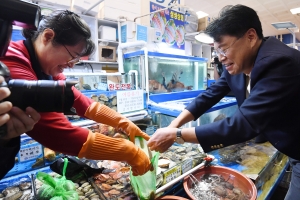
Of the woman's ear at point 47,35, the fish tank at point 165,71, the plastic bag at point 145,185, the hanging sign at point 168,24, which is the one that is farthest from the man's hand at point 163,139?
the hanging sign at point 168,24

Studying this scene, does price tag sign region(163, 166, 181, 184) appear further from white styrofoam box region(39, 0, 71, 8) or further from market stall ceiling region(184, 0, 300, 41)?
market stall ceiling region(184, 0, 300, 41)

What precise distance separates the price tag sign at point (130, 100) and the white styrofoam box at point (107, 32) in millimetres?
2189

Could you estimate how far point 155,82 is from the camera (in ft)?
7.66

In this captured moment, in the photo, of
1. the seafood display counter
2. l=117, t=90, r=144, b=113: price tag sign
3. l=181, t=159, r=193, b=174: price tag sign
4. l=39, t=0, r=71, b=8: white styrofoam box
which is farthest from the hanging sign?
l=181, t=159, r=193, b=174: price tag sign

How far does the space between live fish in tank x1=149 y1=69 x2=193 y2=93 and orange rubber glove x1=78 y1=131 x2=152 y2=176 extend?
4.37ft

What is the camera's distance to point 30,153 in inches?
43.8

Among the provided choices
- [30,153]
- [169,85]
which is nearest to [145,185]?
[30,153]

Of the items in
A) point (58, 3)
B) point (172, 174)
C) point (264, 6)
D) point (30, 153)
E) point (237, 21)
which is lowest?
point (172, 174)

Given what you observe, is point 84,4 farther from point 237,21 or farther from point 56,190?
point 56,190

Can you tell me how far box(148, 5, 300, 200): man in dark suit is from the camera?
90 centimetres

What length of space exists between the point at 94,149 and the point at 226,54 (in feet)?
2.90

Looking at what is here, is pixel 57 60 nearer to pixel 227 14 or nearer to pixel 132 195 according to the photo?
pixel 132 195

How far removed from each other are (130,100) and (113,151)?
0.86 metres

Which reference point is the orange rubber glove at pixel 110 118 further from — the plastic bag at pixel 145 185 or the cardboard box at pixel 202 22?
the cardboard box at pixel 202 22
